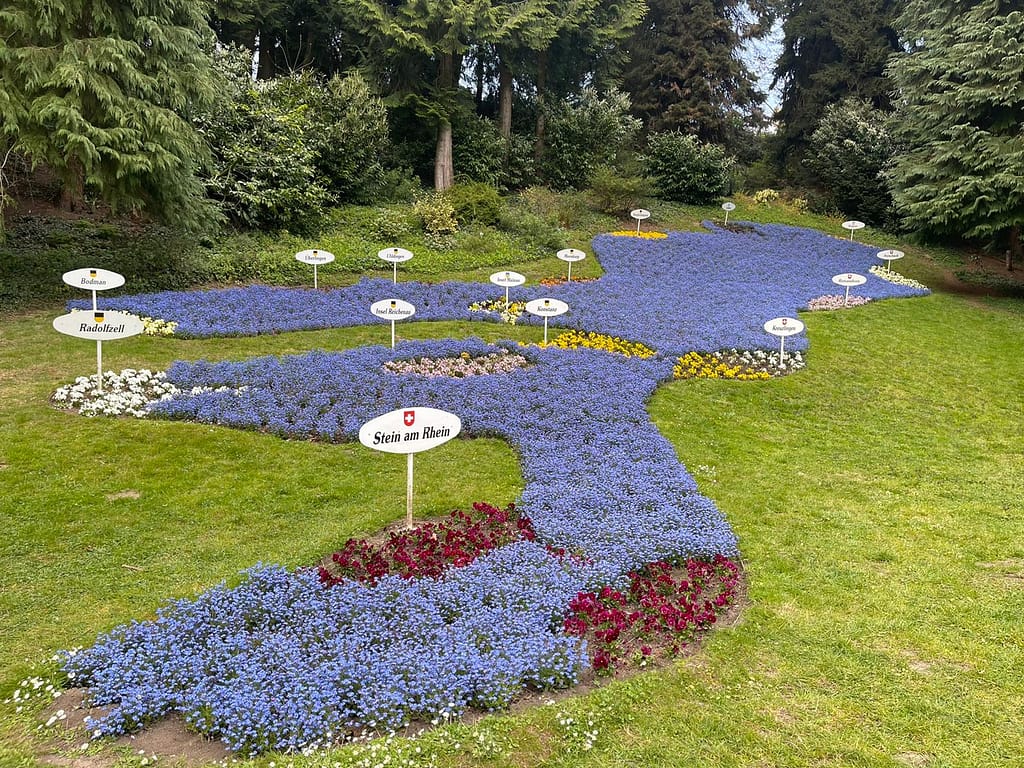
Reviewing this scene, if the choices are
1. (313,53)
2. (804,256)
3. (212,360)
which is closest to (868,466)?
(212,360)

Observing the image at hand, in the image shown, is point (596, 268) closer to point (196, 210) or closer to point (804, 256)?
point (804, 256)

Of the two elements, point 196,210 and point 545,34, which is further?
point 545,34

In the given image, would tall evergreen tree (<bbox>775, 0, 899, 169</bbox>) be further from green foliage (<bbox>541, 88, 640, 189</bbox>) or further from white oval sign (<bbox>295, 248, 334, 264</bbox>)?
white oval sign (<bbox>295, 248, 334, 264</bbox>)

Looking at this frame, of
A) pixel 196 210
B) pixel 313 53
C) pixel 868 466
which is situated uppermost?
pixel 313 53

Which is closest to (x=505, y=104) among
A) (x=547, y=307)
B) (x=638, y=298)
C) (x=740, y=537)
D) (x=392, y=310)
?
(x=638, y=298)

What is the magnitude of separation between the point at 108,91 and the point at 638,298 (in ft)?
35.8

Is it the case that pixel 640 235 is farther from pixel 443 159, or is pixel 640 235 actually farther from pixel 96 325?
pixel 96 325

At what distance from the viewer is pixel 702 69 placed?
3288cm

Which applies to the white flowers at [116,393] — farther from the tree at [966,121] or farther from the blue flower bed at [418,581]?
the tree at [966,121]

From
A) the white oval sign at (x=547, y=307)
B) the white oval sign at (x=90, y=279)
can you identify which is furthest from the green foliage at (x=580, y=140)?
the white oval sign at (x=90, y=279)

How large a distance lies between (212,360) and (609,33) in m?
23.8

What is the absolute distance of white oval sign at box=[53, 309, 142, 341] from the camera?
27.9ft

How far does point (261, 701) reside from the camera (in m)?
4.11

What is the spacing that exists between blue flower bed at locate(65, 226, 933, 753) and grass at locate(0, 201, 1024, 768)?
324 millimetres
